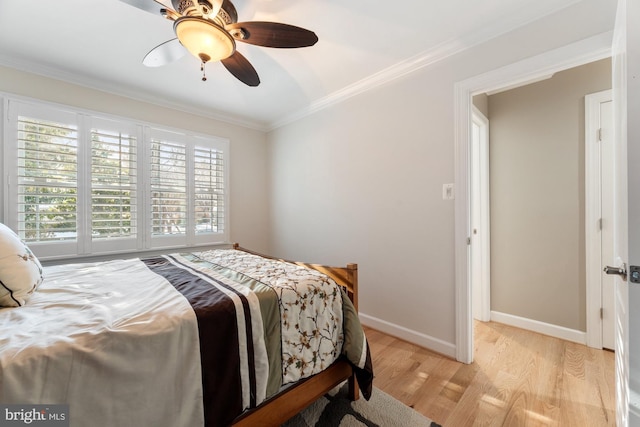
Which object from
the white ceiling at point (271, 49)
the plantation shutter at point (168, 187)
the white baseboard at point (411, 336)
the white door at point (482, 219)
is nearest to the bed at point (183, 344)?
the white baseboard at point (411, 336)

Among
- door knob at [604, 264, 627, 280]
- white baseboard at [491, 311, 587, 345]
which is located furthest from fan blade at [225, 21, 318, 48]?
white baseboard at [491, 311, 587, 345]

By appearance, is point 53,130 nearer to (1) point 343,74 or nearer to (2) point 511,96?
(1) point 343,74

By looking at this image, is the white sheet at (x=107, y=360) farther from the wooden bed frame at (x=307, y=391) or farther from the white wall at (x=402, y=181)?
the white wall at (x=402, y=181)

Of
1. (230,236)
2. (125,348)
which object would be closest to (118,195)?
(230,236)

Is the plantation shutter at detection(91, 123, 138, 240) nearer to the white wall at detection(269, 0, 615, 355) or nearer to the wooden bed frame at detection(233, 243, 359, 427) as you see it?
the white wall at detection(269, 0, 615, 355)

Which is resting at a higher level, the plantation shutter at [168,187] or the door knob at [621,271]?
the plantation shutter at [168,187]

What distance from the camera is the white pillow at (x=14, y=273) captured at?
3.56ft

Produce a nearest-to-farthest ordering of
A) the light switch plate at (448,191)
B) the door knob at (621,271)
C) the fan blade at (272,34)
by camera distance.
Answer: the door knob at (621,271) < the fan blade at (272,34) < the light switch plate at (448,191)

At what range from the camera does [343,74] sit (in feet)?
8.08

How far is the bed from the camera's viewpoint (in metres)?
0.79

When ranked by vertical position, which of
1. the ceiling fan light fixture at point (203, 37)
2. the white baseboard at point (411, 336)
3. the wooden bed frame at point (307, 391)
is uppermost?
the ceiling fan light fixture at point (203, 37)

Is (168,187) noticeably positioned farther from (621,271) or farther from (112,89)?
(621,271)

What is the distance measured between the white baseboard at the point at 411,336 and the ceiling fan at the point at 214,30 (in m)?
2.35

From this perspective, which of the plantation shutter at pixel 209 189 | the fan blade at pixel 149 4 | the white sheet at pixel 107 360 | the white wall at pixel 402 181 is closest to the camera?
the white sheet at pixel 107 360
